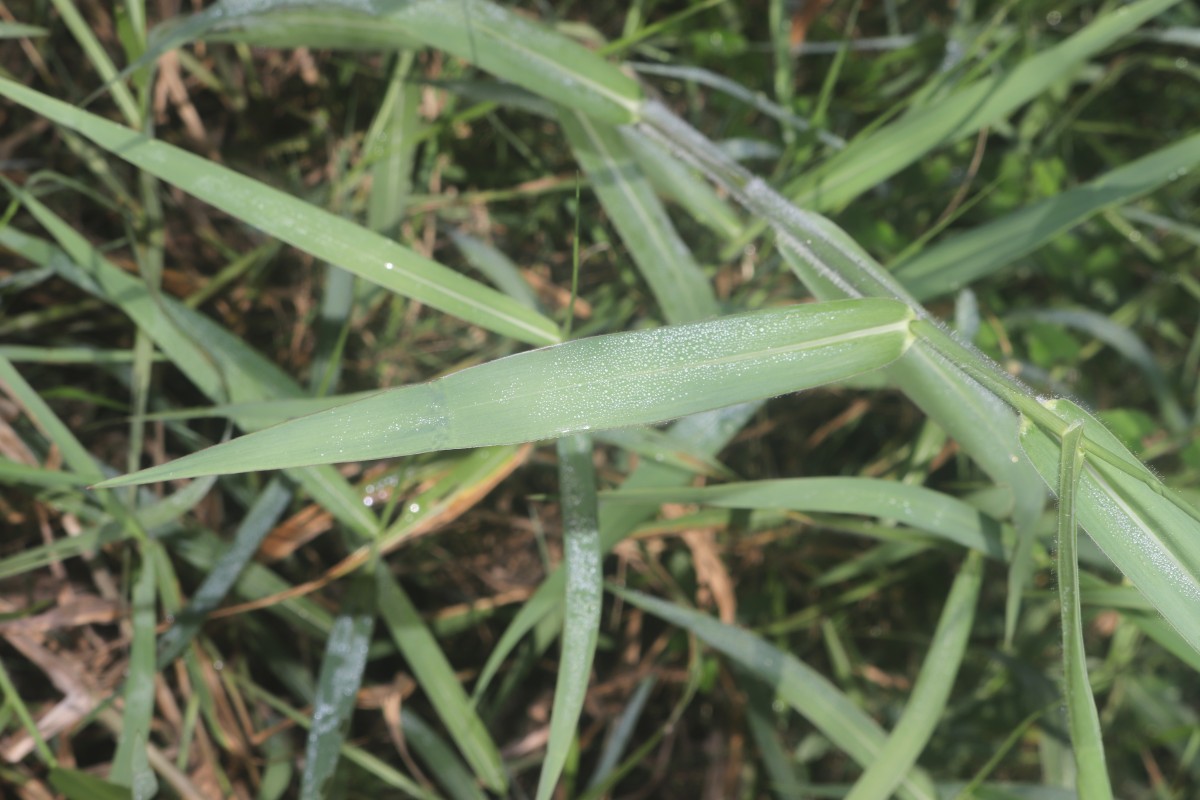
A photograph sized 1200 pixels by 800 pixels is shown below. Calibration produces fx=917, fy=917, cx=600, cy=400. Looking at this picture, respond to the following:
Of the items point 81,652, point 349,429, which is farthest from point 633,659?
point 349,429

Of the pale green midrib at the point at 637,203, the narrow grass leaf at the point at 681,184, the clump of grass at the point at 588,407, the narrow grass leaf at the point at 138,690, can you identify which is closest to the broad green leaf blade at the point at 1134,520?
the clump of grass at the point at 588,407

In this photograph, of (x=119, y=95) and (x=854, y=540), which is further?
(x=854, y=540)

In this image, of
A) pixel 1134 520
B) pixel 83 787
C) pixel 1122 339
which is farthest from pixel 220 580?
pixel 1122 339

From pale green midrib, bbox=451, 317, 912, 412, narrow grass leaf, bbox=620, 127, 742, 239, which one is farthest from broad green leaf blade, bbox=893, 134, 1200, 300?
pale green midrib, bbox=451, 317, 912, 412

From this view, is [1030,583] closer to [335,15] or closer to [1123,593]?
[1123,593]

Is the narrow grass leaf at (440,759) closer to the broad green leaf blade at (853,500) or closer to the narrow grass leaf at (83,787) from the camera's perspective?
the narrow grass leaf at (83,787)

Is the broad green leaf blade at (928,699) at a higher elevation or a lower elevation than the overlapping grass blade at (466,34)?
lower

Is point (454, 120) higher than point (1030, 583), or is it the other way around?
point (454, 120)
